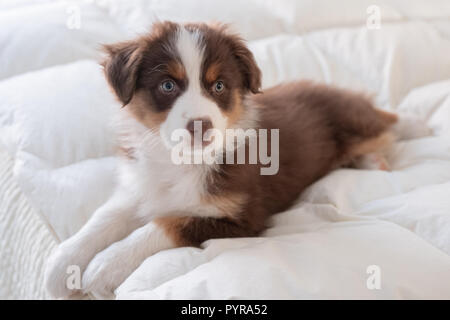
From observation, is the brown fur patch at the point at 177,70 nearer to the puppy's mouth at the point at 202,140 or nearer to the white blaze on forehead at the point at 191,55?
the white blaze on forehead at the point at 191,55

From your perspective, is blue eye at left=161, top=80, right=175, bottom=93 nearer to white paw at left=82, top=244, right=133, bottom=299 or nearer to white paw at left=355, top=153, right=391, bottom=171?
white paw at left=82, top=244, right=133, bottom=299

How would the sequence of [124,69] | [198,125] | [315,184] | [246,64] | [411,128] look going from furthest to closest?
[411,128] → [315,184] → [246,64] → [124,69] → [198,125]

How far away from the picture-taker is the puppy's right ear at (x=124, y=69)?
2098mm

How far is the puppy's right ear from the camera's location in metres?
2.10

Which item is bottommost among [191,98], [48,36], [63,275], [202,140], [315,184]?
[63,275]

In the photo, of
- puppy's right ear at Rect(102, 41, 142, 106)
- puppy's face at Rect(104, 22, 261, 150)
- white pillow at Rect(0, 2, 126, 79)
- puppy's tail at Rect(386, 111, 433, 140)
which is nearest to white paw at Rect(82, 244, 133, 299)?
puppy's face at Rect(104, 22, 261, 150)

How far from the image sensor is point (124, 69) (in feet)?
6.90

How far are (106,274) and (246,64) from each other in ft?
3.37

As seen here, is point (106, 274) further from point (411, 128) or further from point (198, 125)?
point (411, 128)

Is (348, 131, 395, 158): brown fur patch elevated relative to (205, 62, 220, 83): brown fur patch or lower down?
lower down

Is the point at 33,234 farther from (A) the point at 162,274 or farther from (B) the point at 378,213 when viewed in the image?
(B) the point at 378,213

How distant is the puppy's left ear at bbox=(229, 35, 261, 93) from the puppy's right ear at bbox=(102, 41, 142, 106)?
410mm

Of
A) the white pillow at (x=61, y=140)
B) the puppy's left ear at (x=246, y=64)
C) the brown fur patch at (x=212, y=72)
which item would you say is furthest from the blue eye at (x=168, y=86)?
the white pillow at (x=61, y=140)

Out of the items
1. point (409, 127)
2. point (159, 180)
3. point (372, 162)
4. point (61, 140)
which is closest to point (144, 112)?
point (159, 180)
